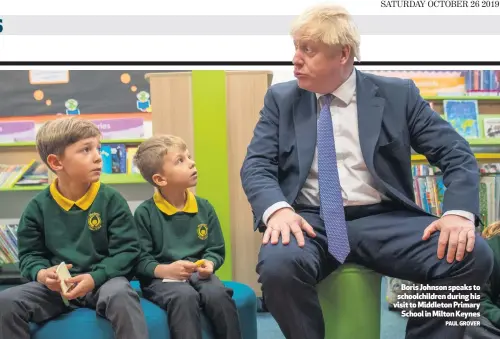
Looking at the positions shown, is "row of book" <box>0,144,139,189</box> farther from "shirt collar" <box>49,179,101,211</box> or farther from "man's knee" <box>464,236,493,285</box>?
"man's knee" <box>464,236,493,285</box>

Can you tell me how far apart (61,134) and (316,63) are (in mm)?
700

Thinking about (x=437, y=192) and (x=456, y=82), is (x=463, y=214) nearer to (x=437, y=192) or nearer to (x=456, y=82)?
(x=437, y=192)

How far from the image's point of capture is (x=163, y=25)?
68.2 inches

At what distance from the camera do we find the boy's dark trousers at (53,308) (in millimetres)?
1269

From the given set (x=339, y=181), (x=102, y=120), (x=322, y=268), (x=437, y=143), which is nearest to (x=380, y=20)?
(x=437, y=143)

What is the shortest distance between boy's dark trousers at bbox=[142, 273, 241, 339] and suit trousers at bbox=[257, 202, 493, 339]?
0.22 meters

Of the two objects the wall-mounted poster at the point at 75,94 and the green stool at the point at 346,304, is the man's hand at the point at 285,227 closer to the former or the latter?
the green stool at the point at 346,304

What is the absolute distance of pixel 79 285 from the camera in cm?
134

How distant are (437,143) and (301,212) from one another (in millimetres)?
384

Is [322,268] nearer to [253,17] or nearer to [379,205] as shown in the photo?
[379,205]

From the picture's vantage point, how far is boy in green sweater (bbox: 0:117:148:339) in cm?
138

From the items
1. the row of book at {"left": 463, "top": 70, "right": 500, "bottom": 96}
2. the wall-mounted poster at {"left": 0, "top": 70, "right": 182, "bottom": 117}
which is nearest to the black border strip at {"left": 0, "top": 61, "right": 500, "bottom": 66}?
the row of book at {"left": 463, "top": 70, "right": 500, "bottom": 96}

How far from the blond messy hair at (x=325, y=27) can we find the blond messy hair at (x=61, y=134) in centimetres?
61

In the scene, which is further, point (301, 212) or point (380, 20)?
point (380, 20)
